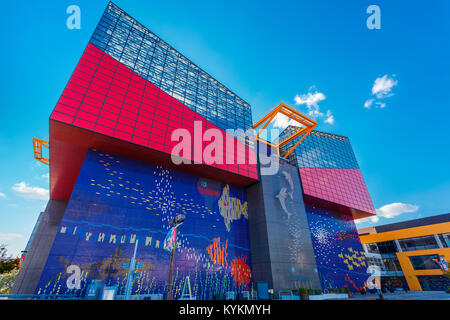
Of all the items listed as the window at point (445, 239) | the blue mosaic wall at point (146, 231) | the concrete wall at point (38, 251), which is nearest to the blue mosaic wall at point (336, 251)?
the blue mosaic wall at point (146, 231)

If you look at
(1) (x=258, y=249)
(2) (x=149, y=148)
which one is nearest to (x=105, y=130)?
(2) (x=149, y=148)

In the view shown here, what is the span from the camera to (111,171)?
20344 millimetres

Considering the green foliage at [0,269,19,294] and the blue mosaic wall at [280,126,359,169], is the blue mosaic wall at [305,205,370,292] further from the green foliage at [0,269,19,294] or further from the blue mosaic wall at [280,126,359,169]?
the green foliage at [0,269,19,294]

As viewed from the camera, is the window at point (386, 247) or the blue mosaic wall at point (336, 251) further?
the window at point (386, 247)

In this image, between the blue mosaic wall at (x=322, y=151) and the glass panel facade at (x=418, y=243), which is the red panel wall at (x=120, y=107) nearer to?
the blue mosaic wall at (x=322, y=151)

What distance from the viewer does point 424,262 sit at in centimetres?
3875

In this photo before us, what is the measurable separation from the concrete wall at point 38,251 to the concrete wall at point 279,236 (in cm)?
2724

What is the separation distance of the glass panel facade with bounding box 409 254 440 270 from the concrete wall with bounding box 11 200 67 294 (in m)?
61.4

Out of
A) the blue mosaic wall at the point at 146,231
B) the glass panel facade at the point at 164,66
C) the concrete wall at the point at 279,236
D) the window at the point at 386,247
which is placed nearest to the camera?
the blue mosaic wall at the point at 146,231

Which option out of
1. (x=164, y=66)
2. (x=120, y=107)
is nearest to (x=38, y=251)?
(x=120, y=107)

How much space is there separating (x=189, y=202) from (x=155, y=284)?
328 inches

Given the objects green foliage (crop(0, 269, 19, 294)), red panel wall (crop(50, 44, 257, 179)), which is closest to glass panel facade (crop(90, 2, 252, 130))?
red panel wall (crop(50, 44, 257, 179))

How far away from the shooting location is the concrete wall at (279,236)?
23641 mm

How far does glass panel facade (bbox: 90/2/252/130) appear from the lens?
23094 mm
